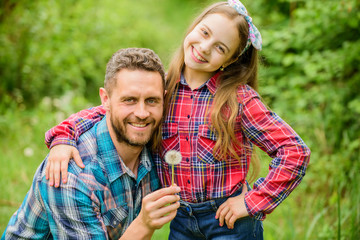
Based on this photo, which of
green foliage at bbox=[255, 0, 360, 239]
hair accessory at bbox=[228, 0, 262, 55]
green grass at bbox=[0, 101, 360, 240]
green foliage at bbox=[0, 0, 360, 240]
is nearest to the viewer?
hair accessory at bbox=[228, 0, 262, 55]

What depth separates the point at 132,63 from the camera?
2.17 m

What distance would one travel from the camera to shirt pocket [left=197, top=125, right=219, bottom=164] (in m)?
2.25

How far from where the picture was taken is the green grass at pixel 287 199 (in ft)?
10.1

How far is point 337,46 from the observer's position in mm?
4930

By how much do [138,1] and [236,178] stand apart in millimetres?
10358

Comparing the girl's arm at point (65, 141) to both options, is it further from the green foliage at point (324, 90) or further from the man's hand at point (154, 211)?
the green foliage at point (324, 90)

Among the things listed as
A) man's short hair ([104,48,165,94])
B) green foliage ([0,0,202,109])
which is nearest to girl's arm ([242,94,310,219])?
man's short hair ([104,48,165,94])

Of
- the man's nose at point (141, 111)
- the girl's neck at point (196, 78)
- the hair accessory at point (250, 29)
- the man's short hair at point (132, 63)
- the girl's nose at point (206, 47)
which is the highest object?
A: the hair accessory at point (250, 29)

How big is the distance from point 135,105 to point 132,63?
9.5 inches

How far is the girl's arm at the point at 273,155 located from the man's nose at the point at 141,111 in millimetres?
563

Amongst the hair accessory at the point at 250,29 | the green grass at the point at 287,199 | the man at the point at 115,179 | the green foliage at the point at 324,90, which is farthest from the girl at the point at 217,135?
the green foliage at the point at 324,90

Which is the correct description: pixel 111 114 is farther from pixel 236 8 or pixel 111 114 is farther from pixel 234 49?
pixel 236 8

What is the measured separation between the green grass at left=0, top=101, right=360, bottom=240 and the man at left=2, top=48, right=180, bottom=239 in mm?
1048

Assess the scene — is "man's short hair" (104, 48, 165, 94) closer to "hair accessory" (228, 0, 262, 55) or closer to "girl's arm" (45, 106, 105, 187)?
"girl's arm" (45, 106, 105, 187)
